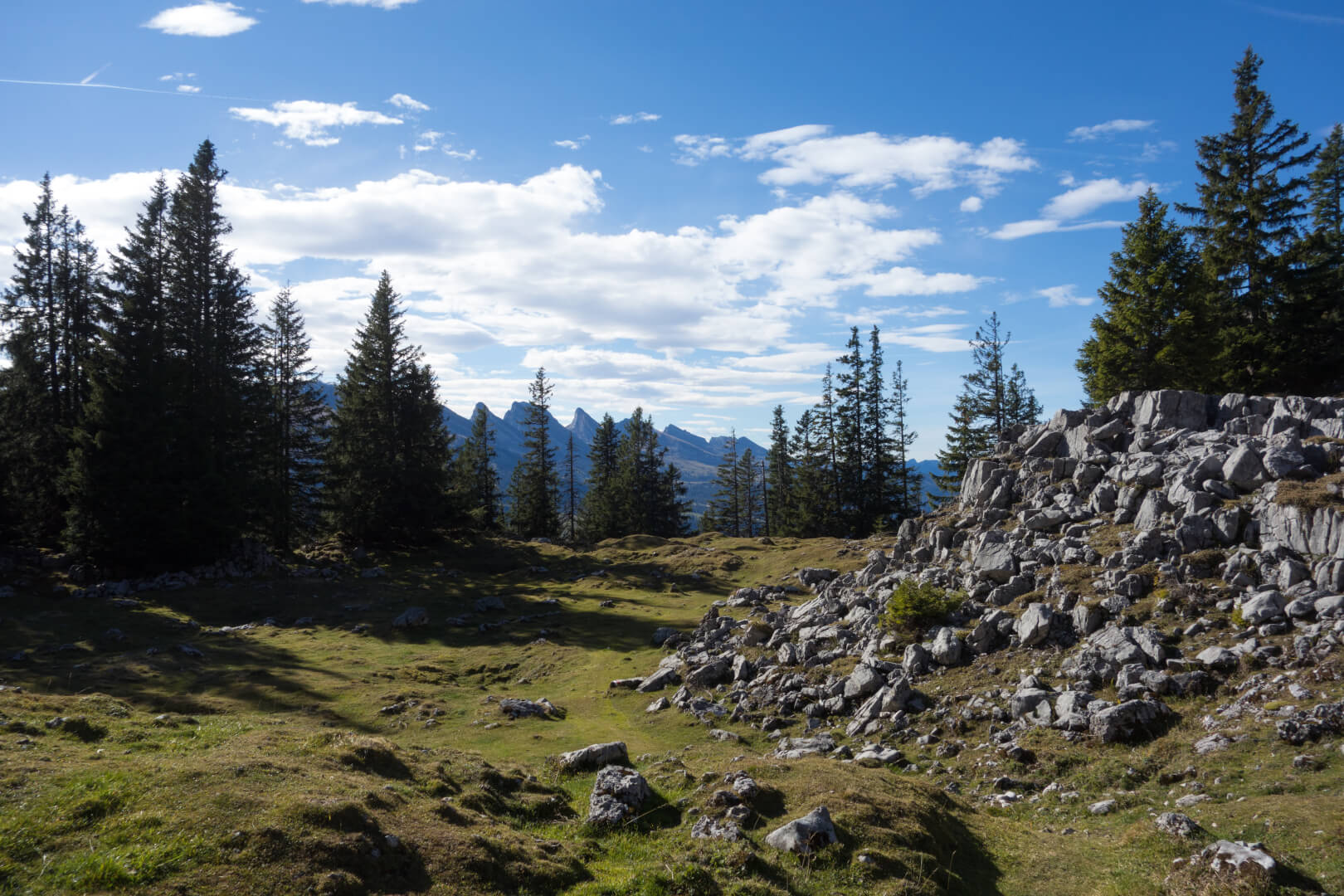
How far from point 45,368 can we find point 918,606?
6066 centimetres

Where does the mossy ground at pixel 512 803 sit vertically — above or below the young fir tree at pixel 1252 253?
below

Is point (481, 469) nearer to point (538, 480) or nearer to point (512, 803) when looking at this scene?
point (538, 480)

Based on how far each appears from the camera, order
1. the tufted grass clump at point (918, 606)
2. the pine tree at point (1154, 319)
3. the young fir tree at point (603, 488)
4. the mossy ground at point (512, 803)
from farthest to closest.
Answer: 1. the young fir tree at point (603, 488)
2. the pine tree at point (1154, 319)
3. the tufted grass clump at point (918, 606)
4. the mossy ground at point (512, 803)

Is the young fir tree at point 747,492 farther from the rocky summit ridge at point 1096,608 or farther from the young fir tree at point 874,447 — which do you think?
the rocky summit ridge at point 1096,608

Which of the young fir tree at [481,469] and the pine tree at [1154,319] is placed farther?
the young fir tree at [481,469]

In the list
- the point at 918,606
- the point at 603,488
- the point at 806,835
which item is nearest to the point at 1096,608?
the point at 918,606

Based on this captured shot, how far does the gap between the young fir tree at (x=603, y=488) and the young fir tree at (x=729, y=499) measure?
15.7 meters

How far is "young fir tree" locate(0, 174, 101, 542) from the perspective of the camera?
45.8m

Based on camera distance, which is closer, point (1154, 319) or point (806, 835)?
point (806, 835)

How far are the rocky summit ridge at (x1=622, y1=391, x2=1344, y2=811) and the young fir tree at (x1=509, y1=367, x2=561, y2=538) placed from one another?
51723 millimetres

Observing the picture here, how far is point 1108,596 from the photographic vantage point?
20172 mm

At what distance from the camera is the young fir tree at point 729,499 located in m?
96.4

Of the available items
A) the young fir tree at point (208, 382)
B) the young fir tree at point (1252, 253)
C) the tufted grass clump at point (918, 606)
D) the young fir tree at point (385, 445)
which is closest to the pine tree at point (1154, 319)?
the young fir tree at point (1252, 253)

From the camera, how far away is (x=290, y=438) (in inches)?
2250
